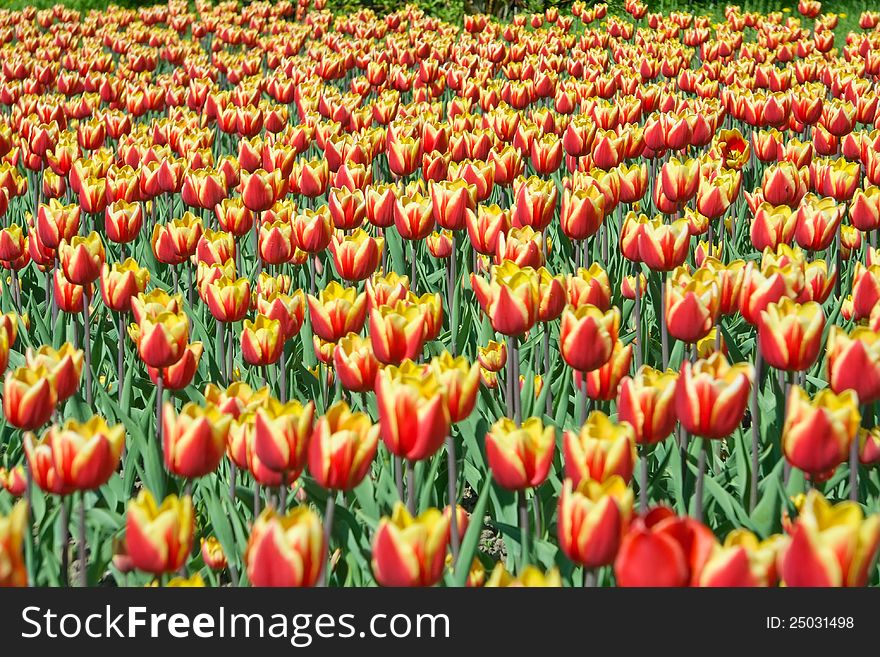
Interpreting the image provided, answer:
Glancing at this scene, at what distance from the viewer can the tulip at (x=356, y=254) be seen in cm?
344

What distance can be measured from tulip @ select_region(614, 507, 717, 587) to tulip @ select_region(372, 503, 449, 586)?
33 centimetres

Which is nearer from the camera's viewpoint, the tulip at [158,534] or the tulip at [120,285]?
the tulip at [158,534]

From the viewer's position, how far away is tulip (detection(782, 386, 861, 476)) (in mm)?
1945

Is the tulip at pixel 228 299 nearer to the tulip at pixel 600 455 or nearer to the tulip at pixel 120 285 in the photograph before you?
the tulip at pixel 120 285

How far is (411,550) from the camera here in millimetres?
1684

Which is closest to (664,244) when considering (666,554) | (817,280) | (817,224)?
(817,280)

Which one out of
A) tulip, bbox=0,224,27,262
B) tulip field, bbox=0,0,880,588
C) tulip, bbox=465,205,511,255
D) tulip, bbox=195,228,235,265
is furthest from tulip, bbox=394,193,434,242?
tulip, bbox=0,224,27,262

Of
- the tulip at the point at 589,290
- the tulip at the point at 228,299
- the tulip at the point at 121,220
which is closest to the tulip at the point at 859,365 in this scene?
the tulip at the point at 589,290

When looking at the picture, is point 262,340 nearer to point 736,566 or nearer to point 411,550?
point 411,550

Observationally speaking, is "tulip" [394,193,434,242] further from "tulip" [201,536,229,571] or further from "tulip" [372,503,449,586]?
"tulip" [372,503,449,586]

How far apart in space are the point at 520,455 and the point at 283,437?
0.49 m

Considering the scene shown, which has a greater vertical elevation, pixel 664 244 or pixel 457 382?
pixel 664 244

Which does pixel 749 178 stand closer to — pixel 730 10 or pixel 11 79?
pixel 730 10

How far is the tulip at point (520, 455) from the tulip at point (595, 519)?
12.1 inches
